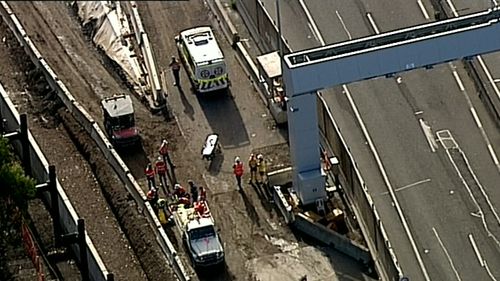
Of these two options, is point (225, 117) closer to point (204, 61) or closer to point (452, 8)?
point (204, 61)

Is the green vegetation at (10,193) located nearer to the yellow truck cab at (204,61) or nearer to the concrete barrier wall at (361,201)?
the yellow truck cab at (204,61)

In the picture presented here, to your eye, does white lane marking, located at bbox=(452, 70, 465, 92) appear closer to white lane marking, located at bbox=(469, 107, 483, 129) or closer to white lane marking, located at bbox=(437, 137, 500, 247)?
white lane marking, located at bbox=(469, 107, 483, 129)

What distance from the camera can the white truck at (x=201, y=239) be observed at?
176 ft

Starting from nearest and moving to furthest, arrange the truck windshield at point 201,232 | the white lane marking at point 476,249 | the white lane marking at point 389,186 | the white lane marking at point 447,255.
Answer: the white lane marking at point 447,255
the white lane marking at point 476,249
the white lane marking at point 389,186
the truck windshield at point 201,232

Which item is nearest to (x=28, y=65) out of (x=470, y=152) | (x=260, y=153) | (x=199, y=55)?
(x=199, y=55)

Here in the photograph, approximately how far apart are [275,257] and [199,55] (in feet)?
44.2

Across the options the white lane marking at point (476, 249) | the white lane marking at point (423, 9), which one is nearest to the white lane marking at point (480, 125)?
the white lane marking at point (423, 9)

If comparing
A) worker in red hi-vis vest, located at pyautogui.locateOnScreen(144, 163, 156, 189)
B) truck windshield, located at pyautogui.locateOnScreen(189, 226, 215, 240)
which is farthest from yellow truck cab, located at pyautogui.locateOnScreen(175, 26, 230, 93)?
truck windshield, located at pyautogui.locateOnScreen(189, 226, 215, 240)

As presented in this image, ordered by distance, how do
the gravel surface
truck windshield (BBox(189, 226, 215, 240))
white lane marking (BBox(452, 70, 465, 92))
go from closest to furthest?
truck windshield (BBox(189, 226, 215, 240)), the gravel surface, white lane marking (BBox(452, 70, 465, 92))

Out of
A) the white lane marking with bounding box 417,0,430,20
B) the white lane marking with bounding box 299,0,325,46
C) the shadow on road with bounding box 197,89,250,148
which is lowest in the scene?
the shadow on road with bounding box 197,89,250,148

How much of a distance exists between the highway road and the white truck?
6.99 metres

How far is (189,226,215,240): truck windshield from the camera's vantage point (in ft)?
177

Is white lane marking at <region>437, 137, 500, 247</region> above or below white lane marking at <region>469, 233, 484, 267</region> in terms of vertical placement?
above

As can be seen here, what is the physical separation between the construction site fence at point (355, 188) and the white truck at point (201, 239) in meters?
6.06
